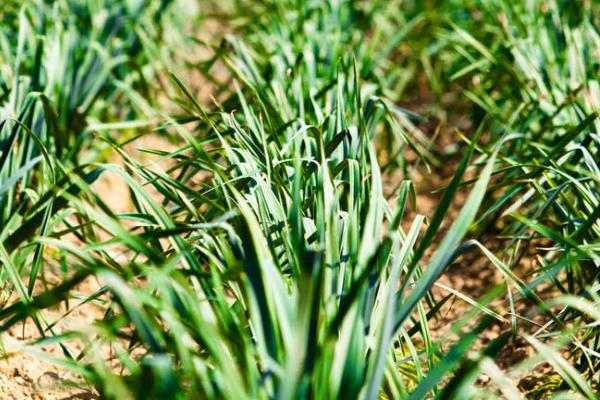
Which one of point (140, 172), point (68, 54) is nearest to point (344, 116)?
point (140, 172)

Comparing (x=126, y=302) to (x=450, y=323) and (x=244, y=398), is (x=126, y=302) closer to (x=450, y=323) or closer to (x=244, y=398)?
(x=244, y=398)

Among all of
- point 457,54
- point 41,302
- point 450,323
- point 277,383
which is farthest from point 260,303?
point 457,54

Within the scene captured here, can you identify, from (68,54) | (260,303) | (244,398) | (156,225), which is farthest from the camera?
(68,54)

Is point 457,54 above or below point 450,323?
above

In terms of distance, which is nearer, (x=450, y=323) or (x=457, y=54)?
(x=450, y=323)

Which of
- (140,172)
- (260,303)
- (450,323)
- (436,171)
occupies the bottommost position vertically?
(450,323)

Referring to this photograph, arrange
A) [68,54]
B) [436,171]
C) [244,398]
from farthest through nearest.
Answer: [436,171]
[68,54]
[244,398]
